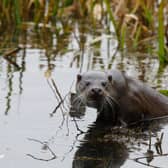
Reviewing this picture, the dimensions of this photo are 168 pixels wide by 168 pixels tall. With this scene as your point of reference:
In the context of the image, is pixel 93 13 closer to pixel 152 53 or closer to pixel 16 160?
pixel 152 53

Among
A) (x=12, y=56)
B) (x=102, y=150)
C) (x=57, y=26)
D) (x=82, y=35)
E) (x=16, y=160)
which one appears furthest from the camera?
(x=57, y=26)

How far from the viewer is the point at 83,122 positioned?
579cm

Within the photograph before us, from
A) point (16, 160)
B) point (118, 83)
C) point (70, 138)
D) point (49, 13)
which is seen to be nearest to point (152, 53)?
point (49, 13)

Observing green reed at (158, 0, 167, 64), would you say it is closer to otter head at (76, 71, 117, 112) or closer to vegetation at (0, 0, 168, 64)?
vegetation at (0, 0, 168, 64)

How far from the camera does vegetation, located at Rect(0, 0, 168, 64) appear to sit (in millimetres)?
9000

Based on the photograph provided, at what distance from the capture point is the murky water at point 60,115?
190 inches

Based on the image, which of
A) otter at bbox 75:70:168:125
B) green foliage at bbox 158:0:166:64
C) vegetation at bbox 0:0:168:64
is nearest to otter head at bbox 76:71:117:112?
otter at bbox 75:70:168:125

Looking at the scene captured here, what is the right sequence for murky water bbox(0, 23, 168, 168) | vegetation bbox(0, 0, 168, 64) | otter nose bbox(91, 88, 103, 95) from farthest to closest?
vegetation bbox(0, 0, 168, 64) → otter nose bbox(91, 88, 103, 95) → murky water bbox(0, 23, 168, 168)

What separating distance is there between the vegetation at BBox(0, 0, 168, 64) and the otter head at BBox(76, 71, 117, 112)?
2609 mm

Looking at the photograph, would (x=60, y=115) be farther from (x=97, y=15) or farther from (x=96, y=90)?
(x=97, y=15)

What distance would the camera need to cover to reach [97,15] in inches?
418

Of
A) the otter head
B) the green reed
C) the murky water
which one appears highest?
the green reed

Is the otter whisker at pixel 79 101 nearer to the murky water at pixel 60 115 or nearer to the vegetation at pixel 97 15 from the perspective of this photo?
the murky water at pixel 60 115

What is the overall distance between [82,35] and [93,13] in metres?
0.99
